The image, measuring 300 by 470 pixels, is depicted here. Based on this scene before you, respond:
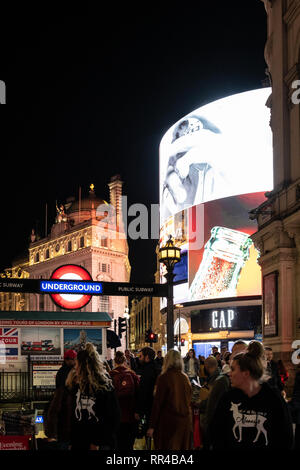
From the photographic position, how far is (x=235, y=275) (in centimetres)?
5609

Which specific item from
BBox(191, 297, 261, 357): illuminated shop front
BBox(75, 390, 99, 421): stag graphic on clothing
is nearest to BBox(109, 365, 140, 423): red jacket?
BBox(75, 390, 99, 421): stag graphic on clothing

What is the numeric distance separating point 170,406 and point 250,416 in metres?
3.73

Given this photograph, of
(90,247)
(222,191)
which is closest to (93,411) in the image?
(222,191)

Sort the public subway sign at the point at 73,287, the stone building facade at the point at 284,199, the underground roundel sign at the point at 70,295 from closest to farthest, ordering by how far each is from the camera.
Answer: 1. the underground roundel sign at the point at 70,295
2. the public subway sign at the point at 73,287
3. the stone building facade at the point at 284,199

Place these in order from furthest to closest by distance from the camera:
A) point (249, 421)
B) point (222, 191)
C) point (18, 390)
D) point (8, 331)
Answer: point (222, 191) → point (8, 331) → point (18, 390) → point (249, 421)

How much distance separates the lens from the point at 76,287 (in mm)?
16031

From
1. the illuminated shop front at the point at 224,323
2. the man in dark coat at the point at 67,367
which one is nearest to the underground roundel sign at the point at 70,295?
the man in dark coat at the point at 67,367

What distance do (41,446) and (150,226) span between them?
7543cm

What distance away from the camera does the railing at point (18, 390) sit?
13.4 m

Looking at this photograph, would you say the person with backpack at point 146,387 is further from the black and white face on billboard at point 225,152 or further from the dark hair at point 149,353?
the black and white face on billboard at point 225,152

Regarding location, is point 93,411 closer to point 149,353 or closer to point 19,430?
point 19,430

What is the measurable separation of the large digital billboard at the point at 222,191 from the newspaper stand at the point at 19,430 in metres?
47.4

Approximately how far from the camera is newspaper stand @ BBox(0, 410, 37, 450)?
8.48 meters

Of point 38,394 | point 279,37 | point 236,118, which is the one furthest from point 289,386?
point 236,118
